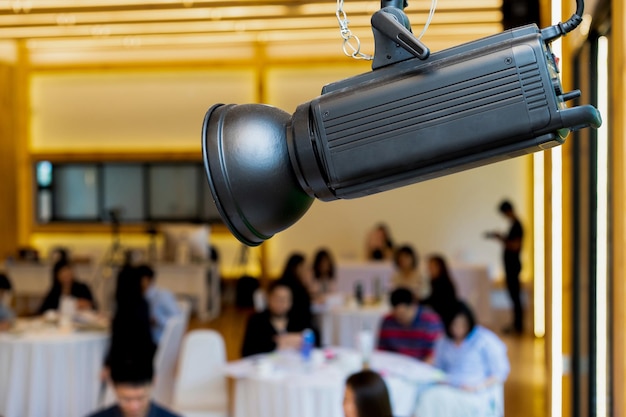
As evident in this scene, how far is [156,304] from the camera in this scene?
7074mm

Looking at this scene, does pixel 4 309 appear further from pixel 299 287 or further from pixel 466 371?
pixel 466 371

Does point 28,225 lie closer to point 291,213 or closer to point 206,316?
point 206,316

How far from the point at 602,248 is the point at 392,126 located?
3618 millimetres

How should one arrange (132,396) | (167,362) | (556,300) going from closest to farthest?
(556,300) < (132,396) < (167,362)

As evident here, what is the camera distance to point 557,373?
327 centimetres

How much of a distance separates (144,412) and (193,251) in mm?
7868

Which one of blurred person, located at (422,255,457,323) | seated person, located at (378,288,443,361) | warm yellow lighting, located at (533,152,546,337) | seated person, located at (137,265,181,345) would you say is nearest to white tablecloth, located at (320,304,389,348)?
blurred person, located at (422,255,457,323)

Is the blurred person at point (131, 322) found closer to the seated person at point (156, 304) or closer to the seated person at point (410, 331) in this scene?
the seated person at point (156, 304)

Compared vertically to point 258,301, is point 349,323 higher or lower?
lower

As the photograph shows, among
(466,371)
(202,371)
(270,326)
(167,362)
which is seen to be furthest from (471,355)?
(167,362)

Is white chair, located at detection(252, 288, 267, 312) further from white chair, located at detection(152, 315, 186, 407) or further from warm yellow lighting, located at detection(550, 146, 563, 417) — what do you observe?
warm yellow lighting, located at detection(550, 146, 563, 417)

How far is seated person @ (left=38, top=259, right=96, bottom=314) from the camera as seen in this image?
785 cm

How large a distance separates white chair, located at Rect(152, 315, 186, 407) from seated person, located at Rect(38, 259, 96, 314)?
1528 mm

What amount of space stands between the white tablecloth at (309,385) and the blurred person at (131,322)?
1065mm
